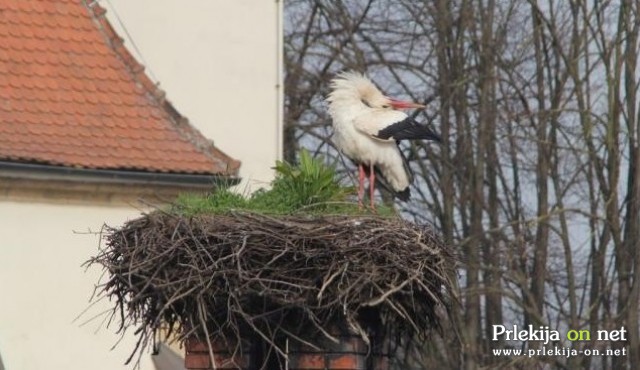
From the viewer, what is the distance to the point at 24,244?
1942 cm

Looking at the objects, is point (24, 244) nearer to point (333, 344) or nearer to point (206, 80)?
point (206, 80)

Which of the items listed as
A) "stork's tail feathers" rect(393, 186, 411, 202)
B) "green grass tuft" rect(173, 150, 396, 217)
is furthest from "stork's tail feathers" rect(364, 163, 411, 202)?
"green grass tuft" rect(173, 150, 396, 217)

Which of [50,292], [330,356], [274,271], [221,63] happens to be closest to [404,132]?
[330,356]

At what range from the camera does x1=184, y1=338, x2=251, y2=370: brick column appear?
12.7 m

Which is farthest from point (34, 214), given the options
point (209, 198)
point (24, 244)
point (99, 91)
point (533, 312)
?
point (533, 312)

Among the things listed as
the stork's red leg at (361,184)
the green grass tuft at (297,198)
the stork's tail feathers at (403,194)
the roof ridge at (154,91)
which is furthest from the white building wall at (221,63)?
the green grass tuft at (297,198)

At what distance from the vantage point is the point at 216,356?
12773mm

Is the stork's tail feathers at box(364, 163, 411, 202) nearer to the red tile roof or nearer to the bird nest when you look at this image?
the bird nest

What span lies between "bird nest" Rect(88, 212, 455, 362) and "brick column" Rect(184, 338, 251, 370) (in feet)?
0.64

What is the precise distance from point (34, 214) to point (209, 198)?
7053 millimetres

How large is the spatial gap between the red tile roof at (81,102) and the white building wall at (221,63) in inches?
16.1

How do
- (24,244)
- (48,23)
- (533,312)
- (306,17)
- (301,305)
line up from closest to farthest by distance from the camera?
(301,305)
(24,244)
(48,23)
(533,312)
(306,17)

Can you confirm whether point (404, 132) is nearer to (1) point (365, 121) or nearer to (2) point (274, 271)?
(1) point (365, 121)

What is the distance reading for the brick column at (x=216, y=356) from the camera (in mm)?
12734
